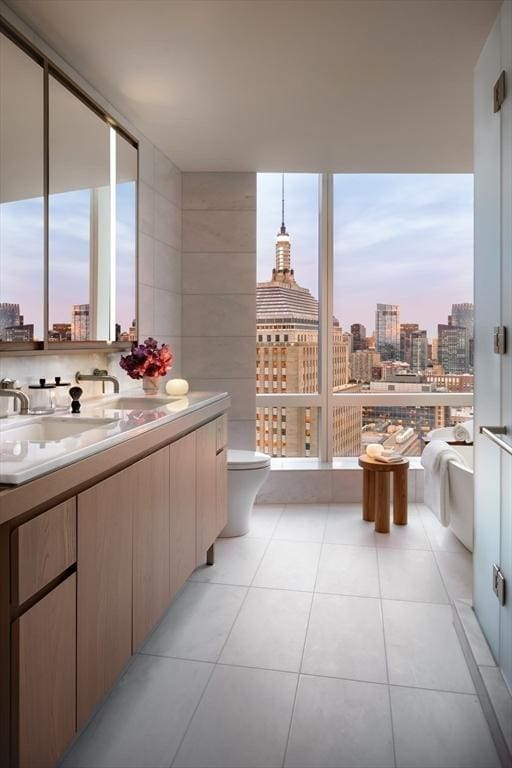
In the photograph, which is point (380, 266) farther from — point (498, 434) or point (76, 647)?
point (76, 647)

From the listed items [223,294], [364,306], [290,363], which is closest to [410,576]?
[290,363]

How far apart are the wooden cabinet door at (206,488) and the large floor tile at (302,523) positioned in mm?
776

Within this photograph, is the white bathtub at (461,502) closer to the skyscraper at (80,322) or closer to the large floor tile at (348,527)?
the large floor tile at (348,527)

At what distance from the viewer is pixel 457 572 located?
9.17 feet

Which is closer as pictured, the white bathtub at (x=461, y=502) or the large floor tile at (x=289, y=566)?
the large floor tile at (x=289, y=566)

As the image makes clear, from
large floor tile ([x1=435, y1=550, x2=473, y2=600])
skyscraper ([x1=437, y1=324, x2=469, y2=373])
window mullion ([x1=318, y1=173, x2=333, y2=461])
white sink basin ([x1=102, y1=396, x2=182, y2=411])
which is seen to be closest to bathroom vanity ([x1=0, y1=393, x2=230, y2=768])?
white sink basin ([x1=102, y1=396, x2=182, y2=411])

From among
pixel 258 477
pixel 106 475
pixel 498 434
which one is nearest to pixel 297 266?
pixel 258 477

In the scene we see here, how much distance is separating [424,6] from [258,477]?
2365 millimetres

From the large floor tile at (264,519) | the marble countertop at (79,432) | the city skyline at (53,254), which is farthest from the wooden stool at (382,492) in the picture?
the city skyline at (53,254)

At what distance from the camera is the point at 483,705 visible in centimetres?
170

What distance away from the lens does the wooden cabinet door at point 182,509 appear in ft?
6.89

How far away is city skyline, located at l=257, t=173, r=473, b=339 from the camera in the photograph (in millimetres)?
4176

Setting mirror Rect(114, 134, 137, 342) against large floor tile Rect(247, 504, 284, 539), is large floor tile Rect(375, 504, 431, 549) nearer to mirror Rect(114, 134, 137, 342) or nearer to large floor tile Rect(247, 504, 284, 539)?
large floor tile Rect(247, 504, 284, 539)

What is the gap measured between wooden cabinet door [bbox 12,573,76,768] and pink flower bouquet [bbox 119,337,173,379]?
5.33ft
